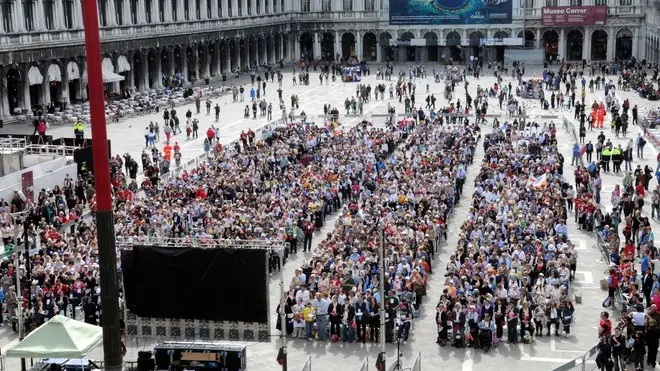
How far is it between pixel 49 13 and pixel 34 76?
16.9ft

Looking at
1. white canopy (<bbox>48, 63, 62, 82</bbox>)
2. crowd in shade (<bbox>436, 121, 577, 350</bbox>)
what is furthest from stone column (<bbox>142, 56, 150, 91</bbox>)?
crowd in shade (<bbox>436, 121, 577, 350</bbox>)

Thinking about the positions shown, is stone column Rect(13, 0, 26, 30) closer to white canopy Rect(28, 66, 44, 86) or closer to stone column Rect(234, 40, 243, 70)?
white canopy Rect(28, 66, 44, 86)

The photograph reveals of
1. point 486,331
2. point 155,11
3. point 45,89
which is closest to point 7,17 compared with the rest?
point 45,89

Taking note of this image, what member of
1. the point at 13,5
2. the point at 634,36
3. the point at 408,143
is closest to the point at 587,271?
the point at 408,143

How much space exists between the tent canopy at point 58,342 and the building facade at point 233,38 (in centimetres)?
4635

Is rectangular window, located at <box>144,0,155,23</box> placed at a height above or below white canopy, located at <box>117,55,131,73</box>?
above

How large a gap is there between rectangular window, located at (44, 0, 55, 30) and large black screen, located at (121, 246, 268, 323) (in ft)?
168

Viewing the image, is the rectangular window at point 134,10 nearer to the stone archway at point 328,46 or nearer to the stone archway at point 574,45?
the stone archway at point 328,46

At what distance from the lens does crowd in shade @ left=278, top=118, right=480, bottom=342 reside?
26812 mm

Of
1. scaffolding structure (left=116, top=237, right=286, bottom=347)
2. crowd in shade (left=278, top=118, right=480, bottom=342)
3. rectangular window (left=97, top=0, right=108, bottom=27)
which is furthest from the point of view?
rectangular window (left=97, top=0, right=108, bottom=27)

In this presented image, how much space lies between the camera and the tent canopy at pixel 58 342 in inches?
864

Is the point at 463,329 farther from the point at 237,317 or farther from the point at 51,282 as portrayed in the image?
the point at 51,282

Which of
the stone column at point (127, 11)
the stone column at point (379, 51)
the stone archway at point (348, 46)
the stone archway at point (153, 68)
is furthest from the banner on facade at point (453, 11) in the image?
the stone column at point (127, 11)

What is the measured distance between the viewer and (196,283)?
23.1m
